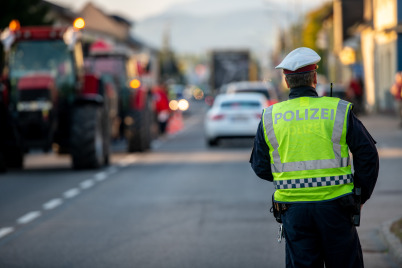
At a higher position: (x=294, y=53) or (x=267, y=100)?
(x=294, y=53)

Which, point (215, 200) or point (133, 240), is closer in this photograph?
point (133, 240)

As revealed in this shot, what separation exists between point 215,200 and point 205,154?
11.5 m

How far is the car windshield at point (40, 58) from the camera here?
69.0 ft

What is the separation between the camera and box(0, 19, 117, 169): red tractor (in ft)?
67.8

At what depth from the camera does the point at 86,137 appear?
68.2 ft

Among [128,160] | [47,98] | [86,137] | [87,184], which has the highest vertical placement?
[47,98]

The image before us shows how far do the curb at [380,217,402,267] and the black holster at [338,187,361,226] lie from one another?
366cm

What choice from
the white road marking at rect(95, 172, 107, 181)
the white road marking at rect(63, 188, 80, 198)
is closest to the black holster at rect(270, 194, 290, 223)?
the white road marking at rect(63, 188, 80, 198)

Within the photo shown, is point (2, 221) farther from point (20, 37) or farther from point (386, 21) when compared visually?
point (386, 21)

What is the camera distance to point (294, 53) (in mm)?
5926

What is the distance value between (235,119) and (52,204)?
1501 cm

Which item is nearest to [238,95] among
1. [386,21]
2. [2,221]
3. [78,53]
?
[78,53]

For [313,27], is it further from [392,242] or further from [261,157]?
[261,157]

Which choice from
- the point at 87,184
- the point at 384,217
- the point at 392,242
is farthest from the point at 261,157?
the point at 87,184
